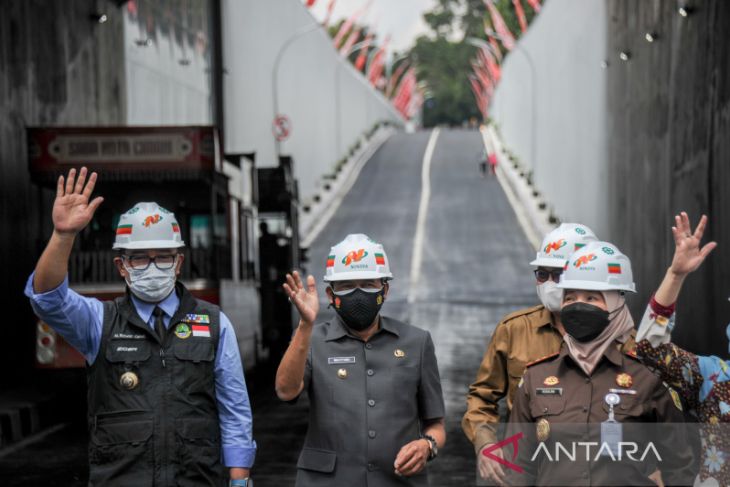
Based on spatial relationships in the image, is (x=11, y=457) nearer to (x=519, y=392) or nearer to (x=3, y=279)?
(x=3, y=279)

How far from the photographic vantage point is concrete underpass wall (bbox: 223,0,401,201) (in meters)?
49.6

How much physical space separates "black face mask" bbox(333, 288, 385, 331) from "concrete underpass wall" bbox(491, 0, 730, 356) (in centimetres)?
1067

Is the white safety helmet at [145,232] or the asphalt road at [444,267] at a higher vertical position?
the white safety helmet at [145,232]

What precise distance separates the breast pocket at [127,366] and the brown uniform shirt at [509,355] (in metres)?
1.64

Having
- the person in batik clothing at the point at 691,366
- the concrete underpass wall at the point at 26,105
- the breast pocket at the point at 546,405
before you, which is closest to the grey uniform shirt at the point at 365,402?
the breast pocket at the point at 546,405

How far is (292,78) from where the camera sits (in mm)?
62438

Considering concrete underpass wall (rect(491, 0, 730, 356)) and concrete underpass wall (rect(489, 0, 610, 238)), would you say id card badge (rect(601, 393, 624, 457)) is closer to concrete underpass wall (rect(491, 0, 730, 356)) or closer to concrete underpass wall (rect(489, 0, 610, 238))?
concrete underpass wall (rect(491, 0, 730, 356))

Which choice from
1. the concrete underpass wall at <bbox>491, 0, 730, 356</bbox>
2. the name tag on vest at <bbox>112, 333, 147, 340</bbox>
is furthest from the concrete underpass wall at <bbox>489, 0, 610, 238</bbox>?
the name tag on vest at <bbox>112, 333, 147, 340</bbox>

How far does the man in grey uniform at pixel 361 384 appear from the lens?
18.7ft

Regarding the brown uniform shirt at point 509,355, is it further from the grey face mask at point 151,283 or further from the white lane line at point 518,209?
the white lane line at point 518,209

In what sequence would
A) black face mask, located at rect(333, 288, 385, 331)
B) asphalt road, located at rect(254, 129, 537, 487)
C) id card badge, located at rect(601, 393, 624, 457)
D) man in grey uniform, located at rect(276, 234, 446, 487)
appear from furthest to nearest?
asphalt road, located at rect(254, 129, 537, 487) < black face mask, located at rect(333, 288, 385, 331) < man in grey uniform, located at rect(276, 234, 446, 487) < id card badge, located at rect(601, 393, 624, 457)

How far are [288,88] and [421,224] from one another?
13.8 m

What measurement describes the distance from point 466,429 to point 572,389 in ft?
3.82

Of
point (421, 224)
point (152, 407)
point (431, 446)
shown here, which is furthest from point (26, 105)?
point (421, 224)
